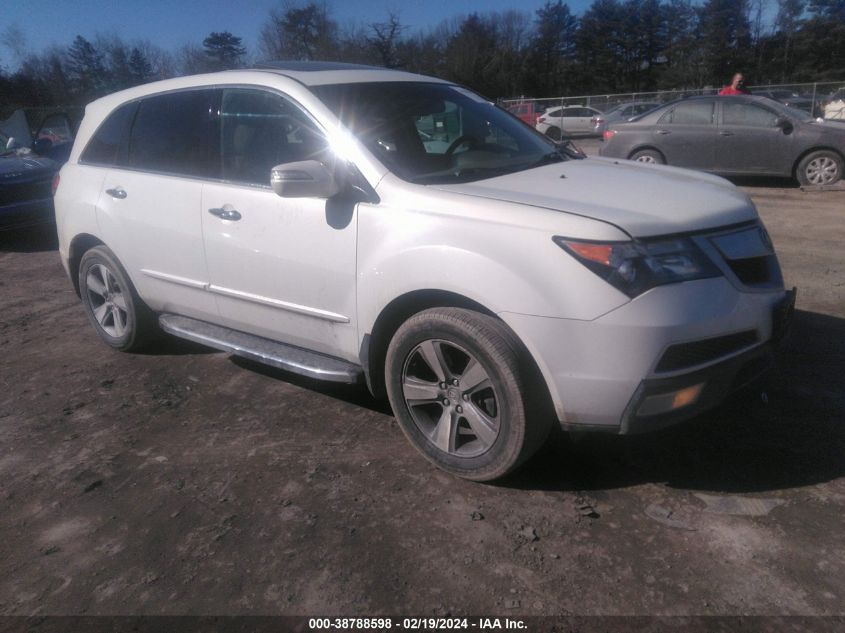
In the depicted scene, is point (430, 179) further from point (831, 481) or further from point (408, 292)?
point (831, 481)

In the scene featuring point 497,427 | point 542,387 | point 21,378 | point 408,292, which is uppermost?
point 408,292

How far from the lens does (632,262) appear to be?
8.37 feet

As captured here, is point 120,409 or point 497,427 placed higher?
point 497,427

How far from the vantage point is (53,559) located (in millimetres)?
2713

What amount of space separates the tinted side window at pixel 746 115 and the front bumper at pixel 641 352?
918 cm

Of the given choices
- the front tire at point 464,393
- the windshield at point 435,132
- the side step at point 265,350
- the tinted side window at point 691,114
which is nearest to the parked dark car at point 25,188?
the side step at point 265,350

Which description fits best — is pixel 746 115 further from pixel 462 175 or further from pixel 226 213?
pixel 226 213

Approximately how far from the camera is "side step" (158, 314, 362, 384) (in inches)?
134

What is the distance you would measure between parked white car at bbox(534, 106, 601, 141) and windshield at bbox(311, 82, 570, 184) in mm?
27290

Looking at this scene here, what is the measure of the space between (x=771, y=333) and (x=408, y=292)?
1.53 meters

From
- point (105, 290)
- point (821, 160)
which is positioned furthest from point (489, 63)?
point (105, 290)

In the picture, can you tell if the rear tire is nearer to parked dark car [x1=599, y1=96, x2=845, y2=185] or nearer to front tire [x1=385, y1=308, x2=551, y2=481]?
parked dark car [x1=599, y1=96, x2=845, y2=185]

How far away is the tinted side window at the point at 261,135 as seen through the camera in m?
3.48

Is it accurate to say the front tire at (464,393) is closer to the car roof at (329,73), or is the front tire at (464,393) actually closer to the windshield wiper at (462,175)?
the windshield wiper at (462,175)
